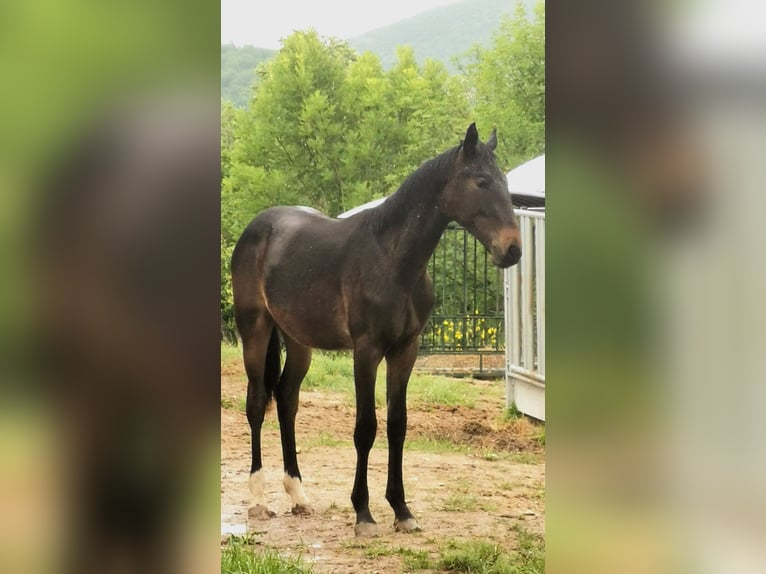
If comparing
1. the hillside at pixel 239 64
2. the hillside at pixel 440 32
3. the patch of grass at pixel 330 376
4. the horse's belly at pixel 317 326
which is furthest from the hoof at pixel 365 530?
the hillside at pixel 440 32

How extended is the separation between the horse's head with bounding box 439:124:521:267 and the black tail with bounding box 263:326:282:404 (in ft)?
3.59

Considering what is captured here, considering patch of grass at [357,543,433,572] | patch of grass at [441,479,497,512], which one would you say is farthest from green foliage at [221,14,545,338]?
patch of grass at [357,543,433,572]

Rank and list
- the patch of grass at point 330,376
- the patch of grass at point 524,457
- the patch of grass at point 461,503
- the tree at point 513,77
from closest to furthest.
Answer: the patch of grass at point 461,503, the patch of grass at point 524,457, the patch of grass at point 330,376, the tree at point 513,77

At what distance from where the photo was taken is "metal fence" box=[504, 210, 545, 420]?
5930 millimetres

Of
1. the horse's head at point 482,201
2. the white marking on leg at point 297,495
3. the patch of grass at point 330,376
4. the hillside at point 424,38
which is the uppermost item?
the hillside at point 424,38

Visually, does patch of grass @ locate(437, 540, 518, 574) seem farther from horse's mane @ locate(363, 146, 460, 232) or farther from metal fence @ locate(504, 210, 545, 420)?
metal fence @ locate(504, 210, 545, 420)

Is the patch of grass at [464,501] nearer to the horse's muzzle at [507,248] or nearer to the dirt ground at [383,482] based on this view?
the dirt ground at [383,482]

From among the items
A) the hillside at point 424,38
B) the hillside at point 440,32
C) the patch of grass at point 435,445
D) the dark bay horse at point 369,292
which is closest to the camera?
the dark bay horse at point 369,292

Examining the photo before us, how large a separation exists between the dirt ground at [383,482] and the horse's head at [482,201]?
4.49 ft

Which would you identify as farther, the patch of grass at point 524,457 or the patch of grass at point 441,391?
the patch of grass at point 441,391

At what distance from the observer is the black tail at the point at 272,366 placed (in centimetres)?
454
